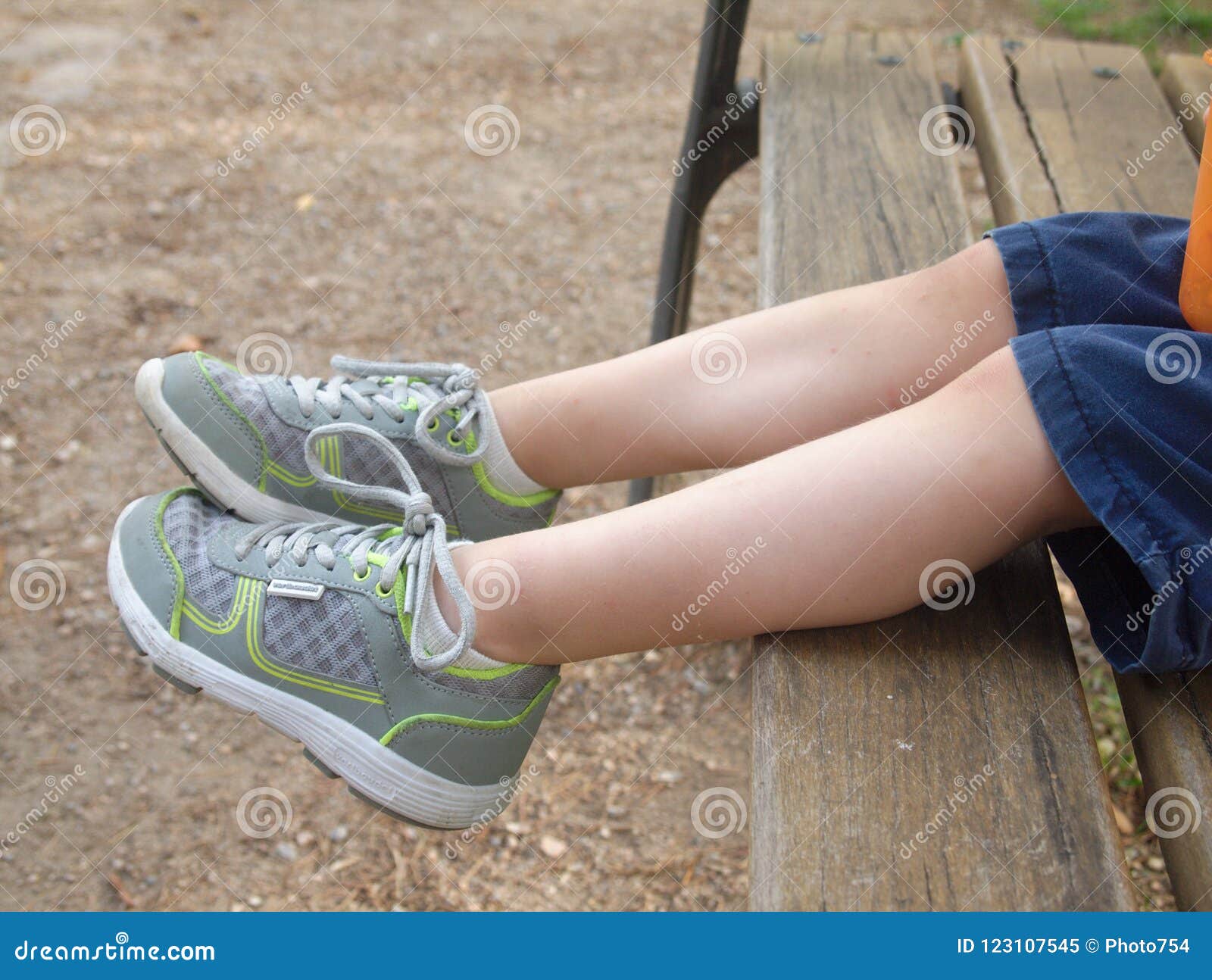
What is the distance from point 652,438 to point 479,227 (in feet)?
5.13

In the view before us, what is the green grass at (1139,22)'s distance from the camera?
129 inches

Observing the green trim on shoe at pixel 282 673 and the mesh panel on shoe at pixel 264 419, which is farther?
the mesh panel on shoe at pixel 264 419

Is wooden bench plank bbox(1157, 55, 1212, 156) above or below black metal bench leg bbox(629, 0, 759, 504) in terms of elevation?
above

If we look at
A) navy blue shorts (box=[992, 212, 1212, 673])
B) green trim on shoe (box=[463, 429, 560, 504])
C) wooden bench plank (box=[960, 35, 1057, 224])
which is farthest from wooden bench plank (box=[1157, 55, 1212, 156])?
green trim on shoe (box=[463, 429, 560, 504])

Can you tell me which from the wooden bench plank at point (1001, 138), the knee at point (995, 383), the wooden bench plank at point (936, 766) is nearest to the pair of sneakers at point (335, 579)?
the wooden bench plank at point (936, 766)

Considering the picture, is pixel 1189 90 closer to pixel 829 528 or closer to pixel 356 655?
pixel 829 528

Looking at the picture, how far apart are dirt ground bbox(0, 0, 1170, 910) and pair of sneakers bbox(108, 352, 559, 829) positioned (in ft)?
1.30

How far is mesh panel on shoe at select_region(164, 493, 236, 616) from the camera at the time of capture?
1.12 metres

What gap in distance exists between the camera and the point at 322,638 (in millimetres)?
1100

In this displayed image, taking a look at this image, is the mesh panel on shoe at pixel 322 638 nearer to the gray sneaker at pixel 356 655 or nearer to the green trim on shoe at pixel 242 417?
the gray sneaker at pixel 356 655

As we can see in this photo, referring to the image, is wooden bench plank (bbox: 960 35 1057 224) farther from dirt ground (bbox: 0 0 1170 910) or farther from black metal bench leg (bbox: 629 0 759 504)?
dirt ground (bbox: 0 0 1170 910)

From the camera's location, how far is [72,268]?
2.38 meters

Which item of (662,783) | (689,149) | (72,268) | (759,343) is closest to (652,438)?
(759,343)

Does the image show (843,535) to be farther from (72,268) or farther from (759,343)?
(72,268)
